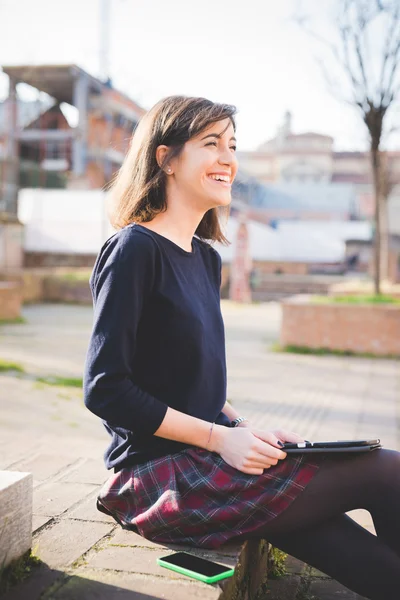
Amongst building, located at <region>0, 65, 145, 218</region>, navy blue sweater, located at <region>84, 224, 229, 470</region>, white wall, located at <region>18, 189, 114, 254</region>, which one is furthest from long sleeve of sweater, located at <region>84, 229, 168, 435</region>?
building, located at <region>0, 65, 145, 218</region>

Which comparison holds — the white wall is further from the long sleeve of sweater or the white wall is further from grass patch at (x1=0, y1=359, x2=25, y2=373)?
the long sleeve of sweater

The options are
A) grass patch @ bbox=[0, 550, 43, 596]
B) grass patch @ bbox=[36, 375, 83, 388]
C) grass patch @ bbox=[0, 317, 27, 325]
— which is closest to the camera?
grass patch @ bbox=[0, 550, 43, 596]

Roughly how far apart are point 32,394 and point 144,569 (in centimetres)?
446

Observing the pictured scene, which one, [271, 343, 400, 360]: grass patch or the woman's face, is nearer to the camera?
the woman's face

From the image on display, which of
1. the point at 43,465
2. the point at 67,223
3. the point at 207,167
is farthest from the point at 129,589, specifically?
the point at 67,223

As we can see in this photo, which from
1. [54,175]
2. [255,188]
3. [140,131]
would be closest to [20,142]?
[54,175]

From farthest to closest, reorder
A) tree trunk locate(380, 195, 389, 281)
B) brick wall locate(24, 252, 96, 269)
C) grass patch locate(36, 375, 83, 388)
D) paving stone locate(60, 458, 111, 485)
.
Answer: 1. brick wall locate(24, 252, 96, 269)
2. tree trunk locate(380, 195, 389, 281)
3. grass patch locate(36, 375, 83, 388)
4. paving stone locate(60, 458, 111, 485)

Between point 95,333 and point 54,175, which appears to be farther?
point 54,175

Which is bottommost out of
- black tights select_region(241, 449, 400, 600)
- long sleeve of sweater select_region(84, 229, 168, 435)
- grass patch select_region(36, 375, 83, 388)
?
grass patch select_region(36, 375, 83, 388)

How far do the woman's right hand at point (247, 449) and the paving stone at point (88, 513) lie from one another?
605 mm

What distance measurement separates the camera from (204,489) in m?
2.04

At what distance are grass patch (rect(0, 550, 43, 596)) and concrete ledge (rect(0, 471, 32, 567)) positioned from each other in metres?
0.02

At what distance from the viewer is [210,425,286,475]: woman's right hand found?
6.60 ft

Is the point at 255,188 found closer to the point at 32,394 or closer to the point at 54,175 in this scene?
the point at 54,175
